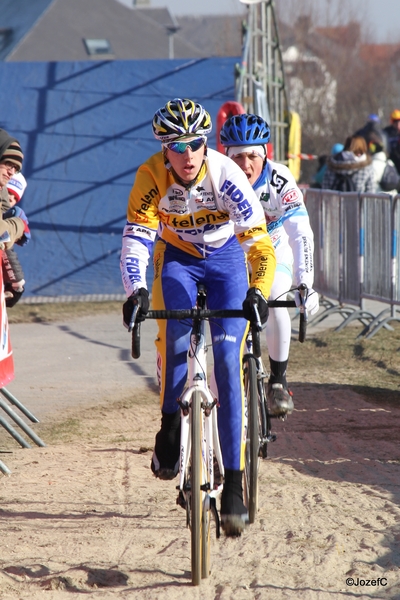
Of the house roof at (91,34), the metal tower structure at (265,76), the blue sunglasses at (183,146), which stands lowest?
the blue sunglasses at (183,146)

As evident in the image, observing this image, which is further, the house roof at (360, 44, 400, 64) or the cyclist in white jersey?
the house roof at (360, 44, 400, 64)

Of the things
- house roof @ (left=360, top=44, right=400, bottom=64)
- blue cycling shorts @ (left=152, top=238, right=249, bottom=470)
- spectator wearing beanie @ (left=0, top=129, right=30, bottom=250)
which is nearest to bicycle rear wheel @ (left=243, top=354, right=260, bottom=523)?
blue cycling shorts @ (left=152, top=238, right=249, bottom=470)

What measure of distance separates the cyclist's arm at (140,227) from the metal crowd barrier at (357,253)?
5.76m

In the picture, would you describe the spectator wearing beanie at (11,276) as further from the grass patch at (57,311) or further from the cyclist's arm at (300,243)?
the grass patch at (57,311)

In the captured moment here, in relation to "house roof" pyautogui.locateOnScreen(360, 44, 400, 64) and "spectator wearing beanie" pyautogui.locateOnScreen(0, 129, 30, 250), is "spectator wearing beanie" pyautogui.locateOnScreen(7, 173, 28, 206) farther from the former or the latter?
"house roof" pyautogui.locateOnScreen(360, 44, 400, 64)

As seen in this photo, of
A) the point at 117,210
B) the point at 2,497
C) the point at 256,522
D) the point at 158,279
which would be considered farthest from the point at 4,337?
the point at 117,210

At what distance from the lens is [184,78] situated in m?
13.1

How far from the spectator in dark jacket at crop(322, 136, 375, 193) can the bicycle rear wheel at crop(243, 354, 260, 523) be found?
750cm

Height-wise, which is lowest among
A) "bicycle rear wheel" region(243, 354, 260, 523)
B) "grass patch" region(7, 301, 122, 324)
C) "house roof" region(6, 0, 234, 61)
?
"grass patch" region(7, 301, 122, 324)

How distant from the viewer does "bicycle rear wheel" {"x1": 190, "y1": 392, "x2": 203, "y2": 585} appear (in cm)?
394

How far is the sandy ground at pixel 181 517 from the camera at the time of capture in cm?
408

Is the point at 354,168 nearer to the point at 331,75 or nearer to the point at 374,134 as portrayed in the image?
the point at 374,134

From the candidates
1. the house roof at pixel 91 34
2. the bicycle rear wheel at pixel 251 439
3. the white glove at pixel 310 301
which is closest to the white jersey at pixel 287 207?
the white glove at pixel 310 301

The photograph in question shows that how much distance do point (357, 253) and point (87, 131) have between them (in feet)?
15.8
